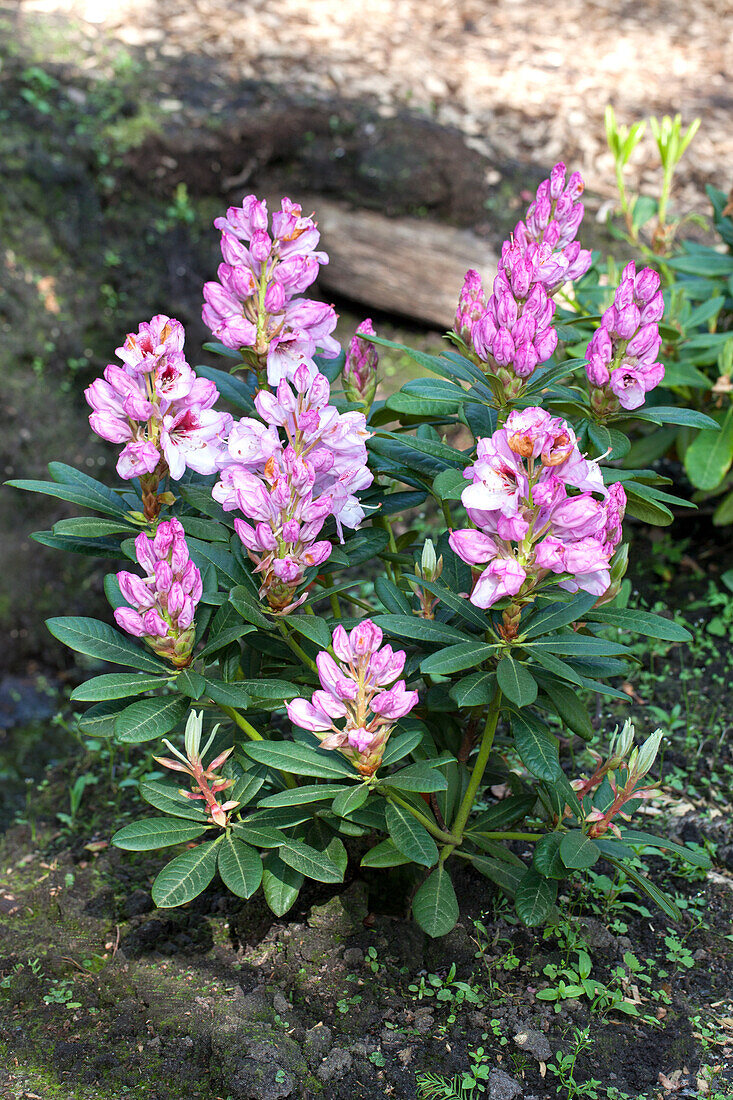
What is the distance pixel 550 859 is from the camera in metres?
1.81

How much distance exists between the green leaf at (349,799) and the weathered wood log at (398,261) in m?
3.69

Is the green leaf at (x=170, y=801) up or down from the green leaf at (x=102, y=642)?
down

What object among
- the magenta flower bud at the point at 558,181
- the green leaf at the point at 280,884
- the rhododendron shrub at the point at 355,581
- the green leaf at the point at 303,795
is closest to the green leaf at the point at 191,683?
the rhododendron shrub at the point at 355,581

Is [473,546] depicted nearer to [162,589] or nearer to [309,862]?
[162,589]

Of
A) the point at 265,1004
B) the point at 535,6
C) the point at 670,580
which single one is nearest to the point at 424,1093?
the point at 265,1004

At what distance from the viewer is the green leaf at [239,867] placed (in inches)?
63.1

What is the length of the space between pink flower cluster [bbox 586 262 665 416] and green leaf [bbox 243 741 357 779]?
94cm

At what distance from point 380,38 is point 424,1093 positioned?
21.0 feet

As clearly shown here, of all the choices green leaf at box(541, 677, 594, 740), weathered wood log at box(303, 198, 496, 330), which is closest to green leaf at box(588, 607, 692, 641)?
green leaf at box(541, 677, 594, 740)

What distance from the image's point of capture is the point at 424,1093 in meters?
1.75

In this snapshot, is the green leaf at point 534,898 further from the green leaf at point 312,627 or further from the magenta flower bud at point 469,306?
the magenta flower bud at point 469,306

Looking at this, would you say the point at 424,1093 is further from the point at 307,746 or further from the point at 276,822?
the point at 307,746

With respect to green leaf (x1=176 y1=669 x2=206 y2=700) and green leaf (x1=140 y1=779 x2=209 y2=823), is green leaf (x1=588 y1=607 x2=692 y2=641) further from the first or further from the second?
green leaf (x1=140 y1=779 x2=209 y2=823)

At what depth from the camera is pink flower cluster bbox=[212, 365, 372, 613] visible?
157 cm
